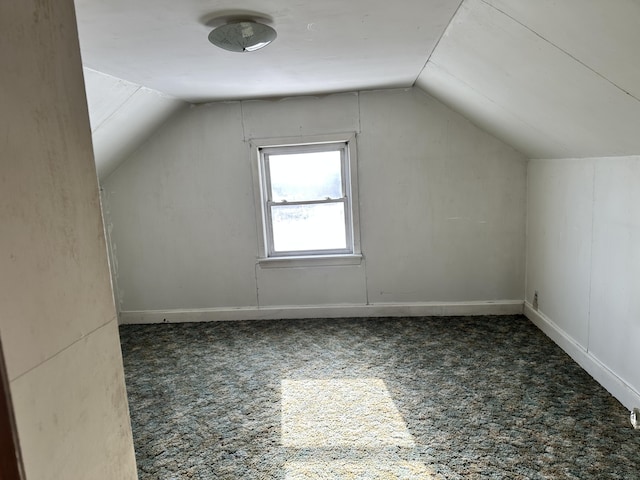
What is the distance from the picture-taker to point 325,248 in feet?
13.9

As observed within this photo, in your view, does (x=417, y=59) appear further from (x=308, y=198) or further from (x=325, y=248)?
(x=325, y=248)

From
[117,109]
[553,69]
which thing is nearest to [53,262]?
[553,69]

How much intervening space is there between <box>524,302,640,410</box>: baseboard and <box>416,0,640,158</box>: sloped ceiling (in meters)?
1.27

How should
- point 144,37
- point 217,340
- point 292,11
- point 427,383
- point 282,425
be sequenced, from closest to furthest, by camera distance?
1. point 292,11
2. point 144,37
3. point 282,425
4. point 427,383
5. point 217,340

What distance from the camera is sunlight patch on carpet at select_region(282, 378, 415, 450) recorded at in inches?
91.9

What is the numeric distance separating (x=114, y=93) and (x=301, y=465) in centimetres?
253

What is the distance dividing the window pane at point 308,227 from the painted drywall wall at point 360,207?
0.21 m

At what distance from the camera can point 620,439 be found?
2.21 metres

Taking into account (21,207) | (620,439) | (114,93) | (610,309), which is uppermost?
(114,93)

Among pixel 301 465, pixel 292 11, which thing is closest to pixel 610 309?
pixel 301 465

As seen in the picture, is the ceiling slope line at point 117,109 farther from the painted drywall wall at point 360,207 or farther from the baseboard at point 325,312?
the baseboard at point 325,312

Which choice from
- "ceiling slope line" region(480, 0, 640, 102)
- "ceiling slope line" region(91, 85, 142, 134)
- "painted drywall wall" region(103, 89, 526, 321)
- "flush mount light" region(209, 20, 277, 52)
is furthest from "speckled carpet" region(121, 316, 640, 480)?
"flush mount light" region(209, 20, 277, 52)

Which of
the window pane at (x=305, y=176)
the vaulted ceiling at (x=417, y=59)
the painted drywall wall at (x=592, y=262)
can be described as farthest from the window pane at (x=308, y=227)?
the painted drywall wall at (x=592, y=262)

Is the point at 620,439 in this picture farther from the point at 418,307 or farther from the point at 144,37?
the point at 144,37
